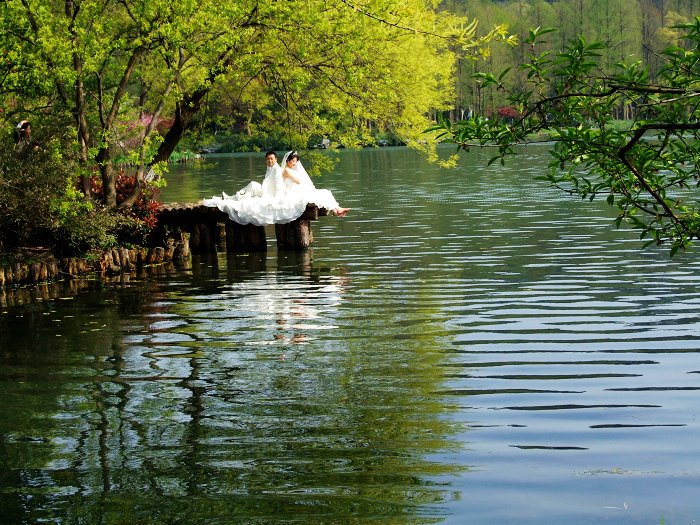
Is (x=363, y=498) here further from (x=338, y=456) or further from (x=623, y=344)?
(x=623, y=344)

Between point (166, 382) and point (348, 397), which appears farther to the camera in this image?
point (166, 382)

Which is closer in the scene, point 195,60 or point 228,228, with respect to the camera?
point 195,60

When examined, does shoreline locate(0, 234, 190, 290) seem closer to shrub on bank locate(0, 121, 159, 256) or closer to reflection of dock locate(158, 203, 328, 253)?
shrub on bank locate(0, 121, 159, 256)

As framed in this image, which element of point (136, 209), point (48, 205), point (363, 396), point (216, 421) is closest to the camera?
point (216, 421)

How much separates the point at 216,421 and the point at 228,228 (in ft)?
48.2

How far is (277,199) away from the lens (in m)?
21.7

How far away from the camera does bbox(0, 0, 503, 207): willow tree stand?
16.7m

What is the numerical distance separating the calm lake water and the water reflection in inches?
1.0

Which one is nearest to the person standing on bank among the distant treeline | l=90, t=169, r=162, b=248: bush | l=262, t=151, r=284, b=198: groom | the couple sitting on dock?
l=90, t=169, r=162, b=248: bush

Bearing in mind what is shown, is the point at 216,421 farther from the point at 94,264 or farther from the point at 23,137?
the point at 94,264

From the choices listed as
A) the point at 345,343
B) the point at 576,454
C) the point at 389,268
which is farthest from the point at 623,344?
the point at 389,268

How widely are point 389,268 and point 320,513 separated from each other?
12.7m

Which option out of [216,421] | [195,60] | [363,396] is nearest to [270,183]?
[195,60]

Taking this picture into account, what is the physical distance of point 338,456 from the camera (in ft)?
22.8
